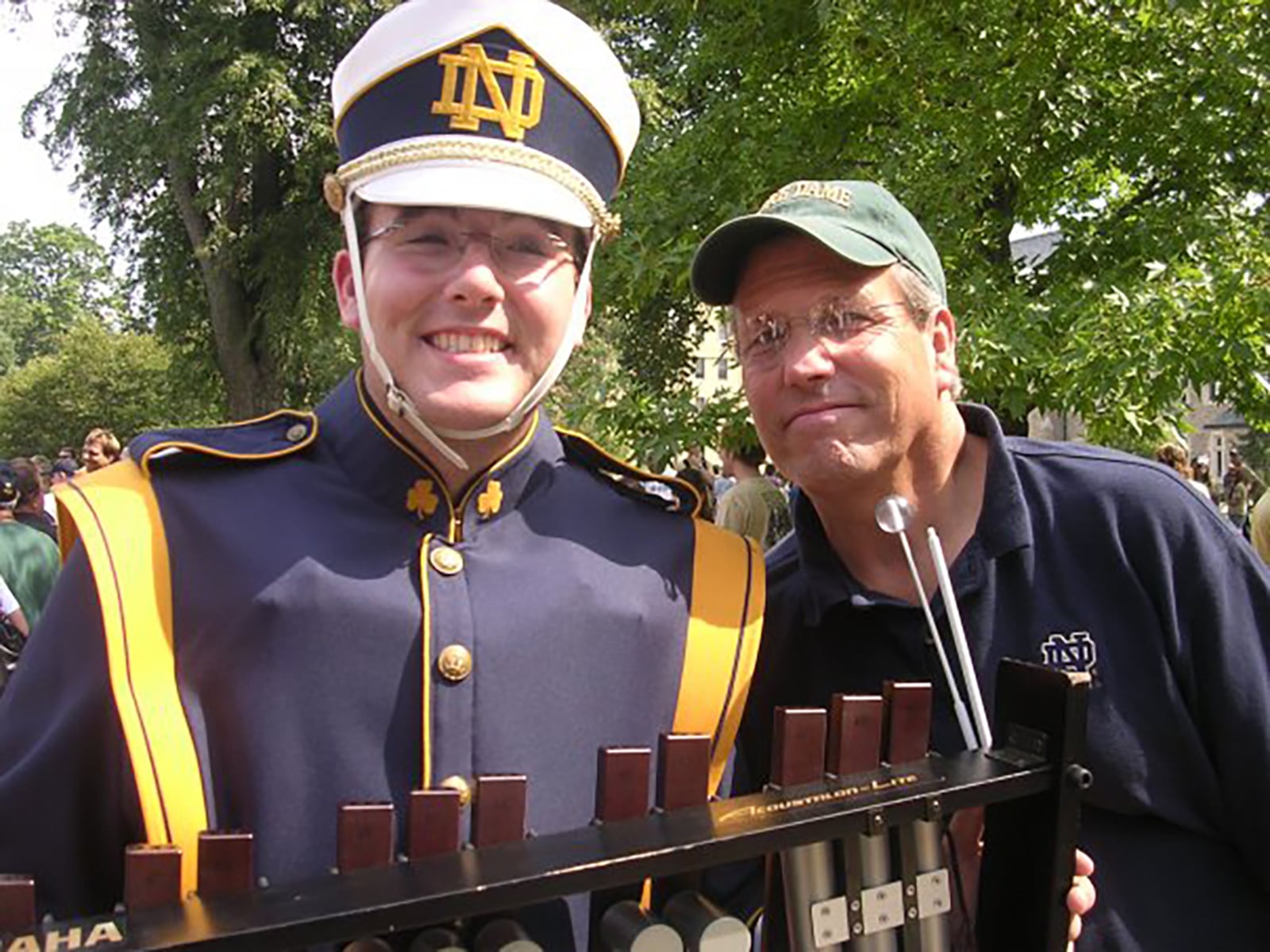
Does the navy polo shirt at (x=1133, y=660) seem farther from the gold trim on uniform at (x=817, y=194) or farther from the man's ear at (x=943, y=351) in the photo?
the gold trim on uniform at (x=817, y=194)

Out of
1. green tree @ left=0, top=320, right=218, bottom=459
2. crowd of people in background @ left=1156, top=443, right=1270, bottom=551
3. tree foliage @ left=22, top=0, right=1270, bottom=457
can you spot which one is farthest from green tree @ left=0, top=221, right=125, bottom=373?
tree foliage @ left=22, top=0, right=1270, bottom=457

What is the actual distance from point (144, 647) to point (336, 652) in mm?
233

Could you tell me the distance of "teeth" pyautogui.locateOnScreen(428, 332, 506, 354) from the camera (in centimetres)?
160

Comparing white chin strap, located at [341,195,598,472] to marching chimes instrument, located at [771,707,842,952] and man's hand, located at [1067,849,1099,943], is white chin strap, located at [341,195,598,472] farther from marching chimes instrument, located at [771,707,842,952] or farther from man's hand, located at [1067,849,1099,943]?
man's hand, located at [1067,849,1099,943]

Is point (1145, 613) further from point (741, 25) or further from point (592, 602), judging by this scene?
point (741, 25)

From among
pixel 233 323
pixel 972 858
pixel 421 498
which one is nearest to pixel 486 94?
pixel 421 498

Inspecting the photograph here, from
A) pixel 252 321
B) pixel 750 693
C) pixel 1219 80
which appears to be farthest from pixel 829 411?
pixel 252 321

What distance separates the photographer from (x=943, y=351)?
6.89 ft

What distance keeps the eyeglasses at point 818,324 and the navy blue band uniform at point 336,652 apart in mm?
410

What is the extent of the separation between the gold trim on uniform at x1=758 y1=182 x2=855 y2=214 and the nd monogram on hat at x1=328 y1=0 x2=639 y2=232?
424 millimetres

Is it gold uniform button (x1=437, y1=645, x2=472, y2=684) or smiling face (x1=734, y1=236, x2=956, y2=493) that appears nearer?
gold uniform button (x1=437, y1=645, x2=472, y2=684)

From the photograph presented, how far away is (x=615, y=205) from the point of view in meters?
5.83

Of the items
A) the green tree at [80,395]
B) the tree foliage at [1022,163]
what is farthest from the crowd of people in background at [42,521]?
the green tree at [80,395]

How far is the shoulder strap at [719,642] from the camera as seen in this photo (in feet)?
5.88
